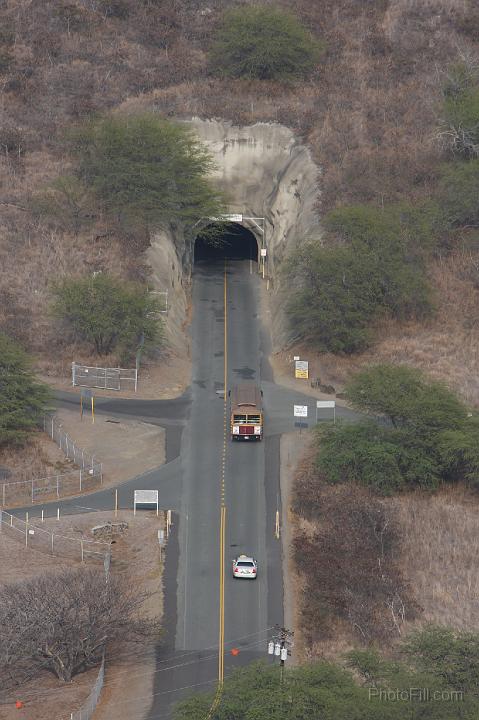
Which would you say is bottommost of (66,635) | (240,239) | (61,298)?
(66,635)

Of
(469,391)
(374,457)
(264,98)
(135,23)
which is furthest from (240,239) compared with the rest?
(374,457)

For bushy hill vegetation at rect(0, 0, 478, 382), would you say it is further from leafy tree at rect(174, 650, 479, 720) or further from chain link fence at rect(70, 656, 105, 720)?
leafy tree at rect(174, 650, 479, 720)

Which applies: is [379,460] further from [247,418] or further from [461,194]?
[461,194]

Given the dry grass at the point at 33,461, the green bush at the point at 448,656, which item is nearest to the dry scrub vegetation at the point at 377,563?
the green bush at the point at 448,656

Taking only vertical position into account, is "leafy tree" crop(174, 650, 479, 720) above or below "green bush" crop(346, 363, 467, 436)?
below

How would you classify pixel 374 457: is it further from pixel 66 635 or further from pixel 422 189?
pixel 422 189

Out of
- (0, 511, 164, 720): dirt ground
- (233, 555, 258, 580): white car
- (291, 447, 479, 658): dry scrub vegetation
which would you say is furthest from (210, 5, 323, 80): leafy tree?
(233, 555, 258, 580): white car
